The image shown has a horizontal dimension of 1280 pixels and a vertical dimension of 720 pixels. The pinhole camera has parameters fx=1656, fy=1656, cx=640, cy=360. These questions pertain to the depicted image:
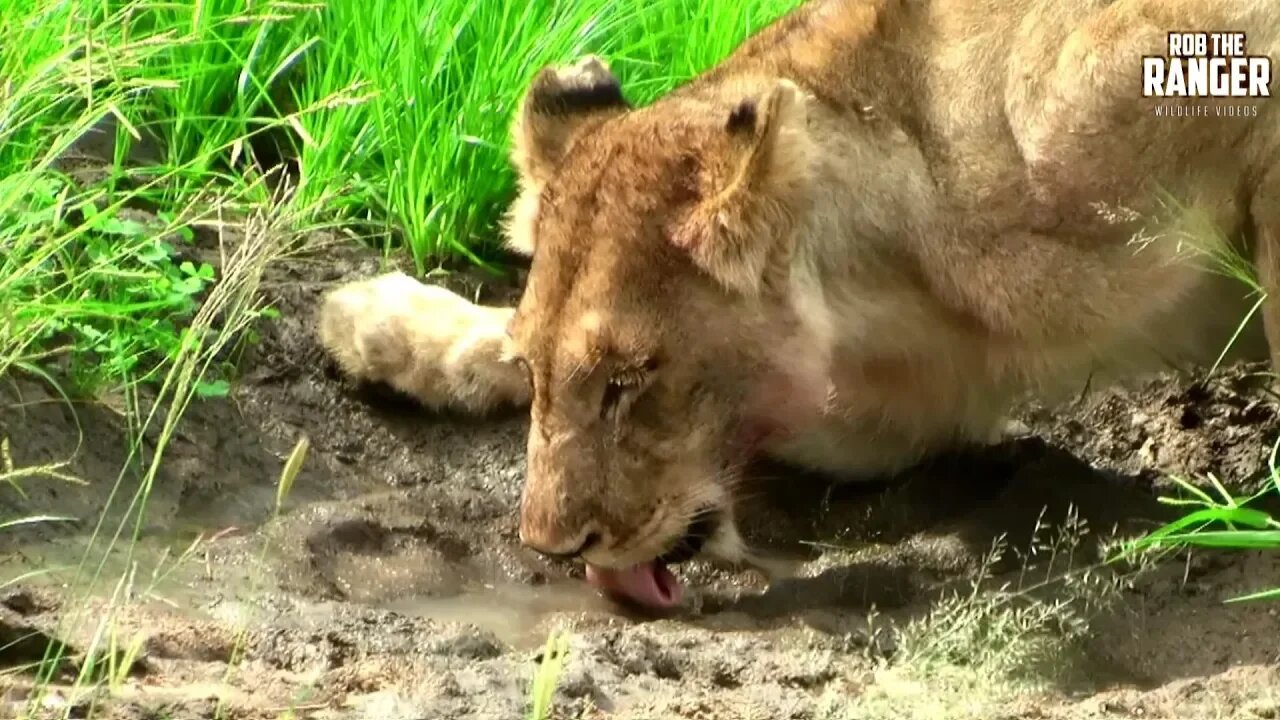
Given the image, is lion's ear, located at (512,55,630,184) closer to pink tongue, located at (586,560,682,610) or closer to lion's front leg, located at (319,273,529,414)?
lion's front leg, located at (319,273,529,414)

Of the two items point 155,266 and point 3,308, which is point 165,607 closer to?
point 3,308

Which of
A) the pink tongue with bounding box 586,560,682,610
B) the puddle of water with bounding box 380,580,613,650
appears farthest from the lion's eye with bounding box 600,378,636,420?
the puddle of water with bounding box 380,580,613,650

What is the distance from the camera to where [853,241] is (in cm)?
310

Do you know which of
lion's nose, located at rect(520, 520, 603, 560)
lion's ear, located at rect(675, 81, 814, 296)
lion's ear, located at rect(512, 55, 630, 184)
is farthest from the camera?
lion's ear, located at rect(512, 55, 630, 184)

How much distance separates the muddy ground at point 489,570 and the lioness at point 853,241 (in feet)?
1.00

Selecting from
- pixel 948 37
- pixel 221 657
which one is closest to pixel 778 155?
pixel 948 37

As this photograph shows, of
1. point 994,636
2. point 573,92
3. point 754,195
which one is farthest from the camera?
point 573,92

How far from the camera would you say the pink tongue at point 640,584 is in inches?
123

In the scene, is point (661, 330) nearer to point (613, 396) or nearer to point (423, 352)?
point (613, 396)

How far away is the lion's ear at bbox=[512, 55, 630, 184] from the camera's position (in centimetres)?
338

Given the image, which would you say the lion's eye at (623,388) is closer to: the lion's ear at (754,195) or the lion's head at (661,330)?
the lion's head at (661,330)

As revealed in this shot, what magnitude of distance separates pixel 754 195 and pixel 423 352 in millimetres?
1246

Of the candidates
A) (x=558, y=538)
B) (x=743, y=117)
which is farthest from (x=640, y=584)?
(x=743, y=117)

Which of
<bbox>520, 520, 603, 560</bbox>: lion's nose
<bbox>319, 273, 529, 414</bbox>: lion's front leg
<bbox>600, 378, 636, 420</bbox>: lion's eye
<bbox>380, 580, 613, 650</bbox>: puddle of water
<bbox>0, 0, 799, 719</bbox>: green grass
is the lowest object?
<bbox>380, 580, 613, 650</bbox>: puddle of water
